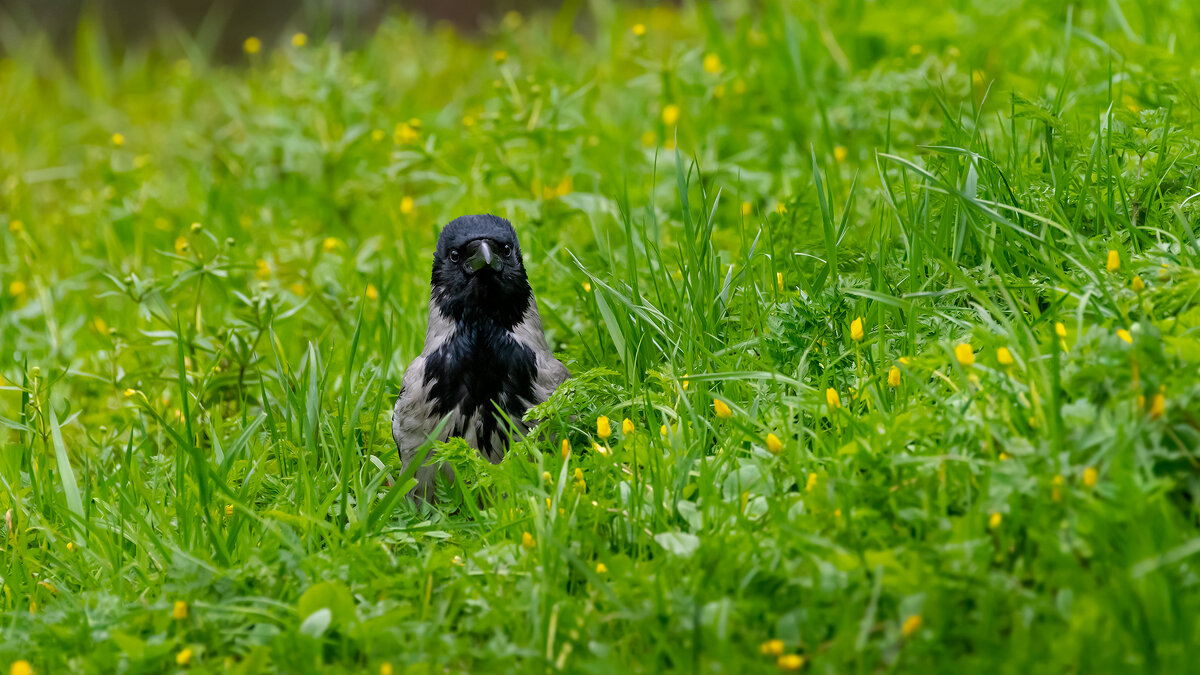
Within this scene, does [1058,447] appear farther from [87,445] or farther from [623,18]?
[623,18]

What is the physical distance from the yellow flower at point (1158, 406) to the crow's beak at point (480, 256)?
1902mm

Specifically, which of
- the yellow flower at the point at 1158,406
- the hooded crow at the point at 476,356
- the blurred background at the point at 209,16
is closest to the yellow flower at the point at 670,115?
the hooded crow at the point at 476,356

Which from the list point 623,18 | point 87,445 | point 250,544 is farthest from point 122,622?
point 623,18

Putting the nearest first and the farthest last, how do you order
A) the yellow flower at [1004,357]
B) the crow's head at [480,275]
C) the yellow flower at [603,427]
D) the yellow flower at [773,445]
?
the yellow flower at [1004,357]
the yellow flower at [773,445]
the yellow flower at [603,427]
the crow's head at [480,275]

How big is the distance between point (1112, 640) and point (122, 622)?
2.11m

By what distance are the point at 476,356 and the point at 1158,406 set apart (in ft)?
6.30

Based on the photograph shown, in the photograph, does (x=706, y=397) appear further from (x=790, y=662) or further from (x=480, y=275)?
(x=790, y=662)

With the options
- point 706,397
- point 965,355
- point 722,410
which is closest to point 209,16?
point 706,397

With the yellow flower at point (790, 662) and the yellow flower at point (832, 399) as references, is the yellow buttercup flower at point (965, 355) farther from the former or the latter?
the yellow flower at point (790, 662)

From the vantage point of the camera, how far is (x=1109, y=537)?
2299 mm

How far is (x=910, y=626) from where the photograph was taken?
87.7 inches

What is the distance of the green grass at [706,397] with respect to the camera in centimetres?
238

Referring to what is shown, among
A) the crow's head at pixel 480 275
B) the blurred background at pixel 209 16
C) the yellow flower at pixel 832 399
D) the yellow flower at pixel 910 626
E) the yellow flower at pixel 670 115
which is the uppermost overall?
the blurred background at pixel 209 16

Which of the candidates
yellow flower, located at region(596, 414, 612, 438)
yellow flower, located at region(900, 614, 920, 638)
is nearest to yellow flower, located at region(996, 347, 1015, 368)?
yellow flower, located at region(900, 614, 920, 638)
